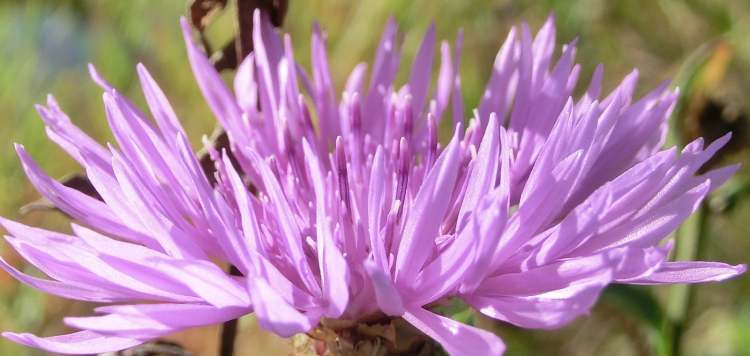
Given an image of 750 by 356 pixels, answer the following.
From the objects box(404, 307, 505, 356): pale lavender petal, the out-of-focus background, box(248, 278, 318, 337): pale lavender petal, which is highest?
the out-of-focus background

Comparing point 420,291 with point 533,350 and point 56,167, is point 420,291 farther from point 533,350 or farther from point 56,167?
point 56,167

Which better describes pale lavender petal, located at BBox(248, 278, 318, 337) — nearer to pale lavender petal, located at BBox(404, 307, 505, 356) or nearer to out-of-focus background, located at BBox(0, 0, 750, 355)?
pale lavender petal, located at BBox(404, 307, 505, 356)

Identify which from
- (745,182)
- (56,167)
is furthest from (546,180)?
(56,167)

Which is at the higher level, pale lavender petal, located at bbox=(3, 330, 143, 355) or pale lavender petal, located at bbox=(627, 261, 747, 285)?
pale lavender petal, located at bbox=(627, 261, 747, 285)

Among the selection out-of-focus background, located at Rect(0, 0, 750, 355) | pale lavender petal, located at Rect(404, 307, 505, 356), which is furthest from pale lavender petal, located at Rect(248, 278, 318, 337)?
out-of-focus background, located at Rect(0, 0, 750, 355)

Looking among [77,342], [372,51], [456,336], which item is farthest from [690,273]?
[372,51]

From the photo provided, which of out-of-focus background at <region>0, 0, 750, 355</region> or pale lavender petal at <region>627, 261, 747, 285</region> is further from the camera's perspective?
out-of-focus background at <region>0, 0, 750, 355</region>

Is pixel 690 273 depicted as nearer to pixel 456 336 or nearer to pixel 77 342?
pixel 456 336

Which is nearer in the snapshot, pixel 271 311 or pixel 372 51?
pixel 271 311

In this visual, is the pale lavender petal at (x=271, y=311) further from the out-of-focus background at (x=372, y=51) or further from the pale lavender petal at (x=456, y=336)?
the out-of-focus background at (x=372, y=51)

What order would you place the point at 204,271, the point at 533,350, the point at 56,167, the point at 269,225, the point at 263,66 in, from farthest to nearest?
the point at 56,167, the point at 533,350, the point at 263,66, the point at 269,225, the point at 204,271

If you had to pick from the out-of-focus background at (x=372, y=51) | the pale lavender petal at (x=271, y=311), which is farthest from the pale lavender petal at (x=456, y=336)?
the out-of-focus background at (x=372, y=51)
